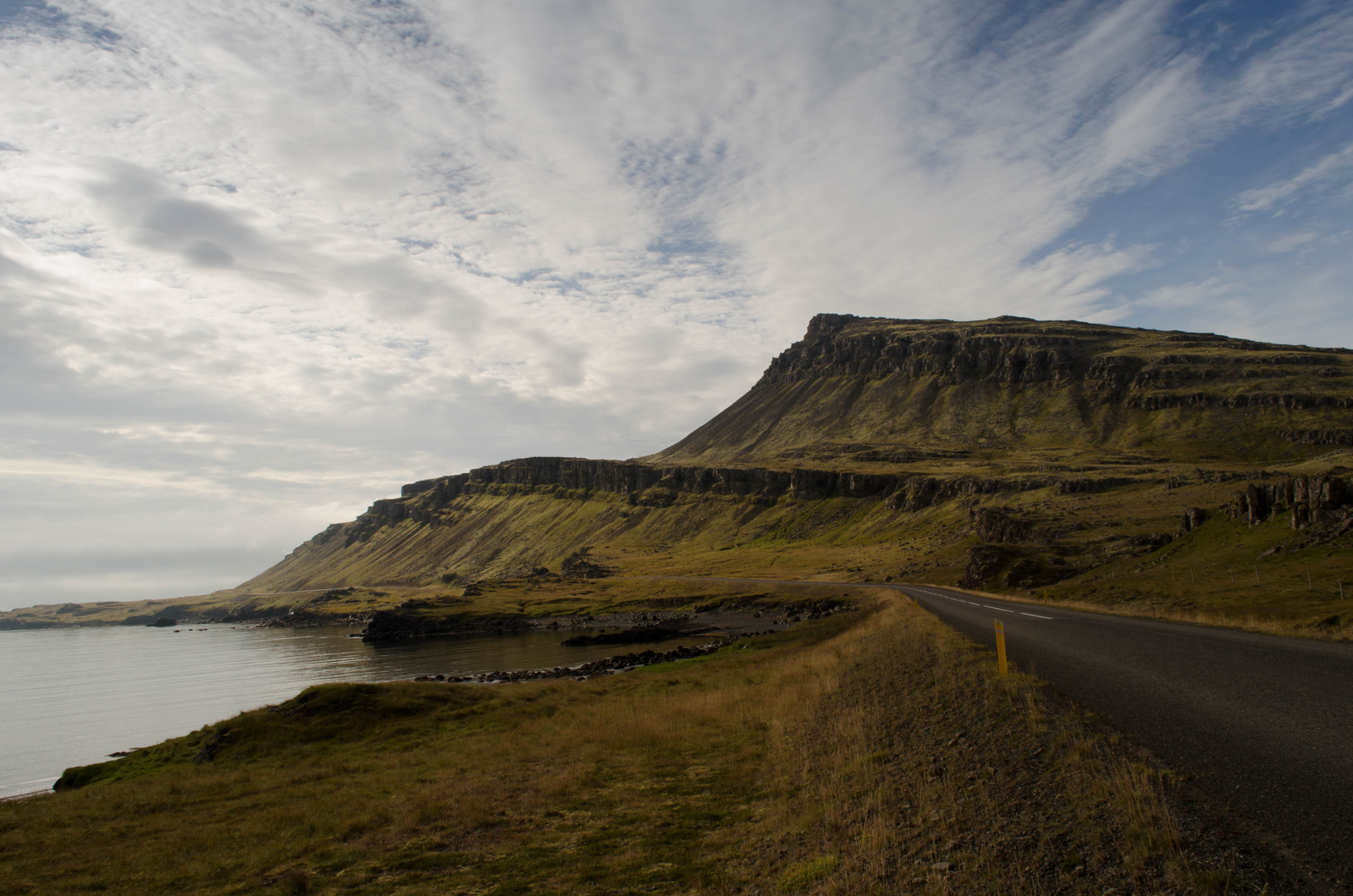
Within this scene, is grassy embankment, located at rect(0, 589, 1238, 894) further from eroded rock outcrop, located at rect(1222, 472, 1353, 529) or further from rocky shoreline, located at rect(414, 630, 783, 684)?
eroded rock outcrop, located at rect(1222, 472, 1353, 529)

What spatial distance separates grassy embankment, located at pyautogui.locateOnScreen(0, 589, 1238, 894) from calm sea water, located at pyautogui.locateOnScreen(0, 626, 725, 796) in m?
20.0

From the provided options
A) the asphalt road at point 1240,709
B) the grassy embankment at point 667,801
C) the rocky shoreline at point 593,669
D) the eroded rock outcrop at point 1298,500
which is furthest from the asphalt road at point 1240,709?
the rocky shoreline at point 593,669

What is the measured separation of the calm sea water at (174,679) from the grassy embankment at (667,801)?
19953 mm

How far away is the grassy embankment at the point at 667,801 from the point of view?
8203mm

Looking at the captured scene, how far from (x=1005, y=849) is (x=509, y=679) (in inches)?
2000

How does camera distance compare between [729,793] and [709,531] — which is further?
[709,531]

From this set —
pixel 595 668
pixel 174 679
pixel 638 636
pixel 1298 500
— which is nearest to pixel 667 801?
pixel 595 668

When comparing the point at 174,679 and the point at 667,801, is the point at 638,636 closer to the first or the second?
the point at 174,679

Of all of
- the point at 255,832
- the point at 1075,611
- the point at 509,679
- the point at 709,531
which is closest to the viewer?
the point at 255,832

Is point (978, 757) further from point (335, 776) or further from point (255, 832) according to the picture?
point (335, 776)

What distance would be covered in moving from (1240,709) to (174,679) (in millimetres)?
99096

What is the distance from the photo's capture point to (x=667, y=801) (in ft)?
51.2

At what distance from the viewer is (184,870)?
48.7 feet

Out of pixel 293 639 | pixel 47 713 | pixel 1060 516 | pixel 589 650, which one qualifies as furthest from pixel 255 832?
pixel 293 639
